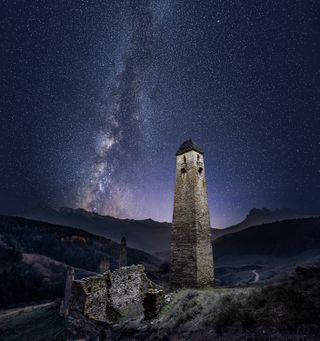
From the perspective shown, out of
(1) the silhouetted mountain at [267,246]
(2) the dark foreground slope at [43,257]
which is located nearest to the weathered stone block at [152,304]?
(2) the dark foreground slope at [43,257]

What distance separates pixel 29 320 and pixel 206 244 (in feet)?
93.6

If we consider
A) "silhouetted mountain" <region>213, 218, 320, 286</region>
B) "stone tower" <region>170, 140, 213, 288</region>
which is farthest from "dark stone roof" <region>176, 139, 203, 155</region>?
"silhouetted mountain" <region>213, 218, 320, 286</region>

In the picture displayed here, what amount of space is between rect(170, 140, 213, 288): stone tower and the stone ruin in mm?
2649

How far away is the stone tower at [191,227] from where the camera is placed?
14.6m

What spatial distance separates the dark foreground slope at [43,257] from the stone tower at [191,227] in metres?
16.9

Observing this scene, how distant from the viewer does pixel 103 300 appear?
612 inches

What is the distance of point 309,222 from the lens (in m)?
75.8

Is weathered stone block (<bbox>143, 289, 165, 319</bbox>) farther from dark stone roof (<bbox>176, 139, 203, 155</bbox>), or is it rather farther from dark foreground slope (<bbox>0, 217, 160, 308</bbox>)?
dark foreground slope (<bbox>0, 217, 160, 308</bbox>)

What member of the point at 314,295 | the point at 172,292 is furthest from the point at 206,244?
the point at 314,295

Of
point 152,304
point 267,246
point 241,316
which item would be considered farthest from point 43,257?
point 267,246

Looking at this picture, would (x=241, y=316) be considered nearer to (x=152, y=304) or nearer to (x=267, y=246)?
(x=152, y=304)

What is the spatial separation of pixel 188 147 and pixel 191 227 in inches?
231

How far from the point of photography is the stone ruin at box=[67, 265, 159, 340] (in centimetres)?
1423

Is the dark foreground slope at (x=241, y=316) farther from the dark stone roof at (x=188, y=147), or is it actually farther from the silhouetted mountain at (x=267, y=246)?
the silhouetted mountain at (x=267, y=246)
